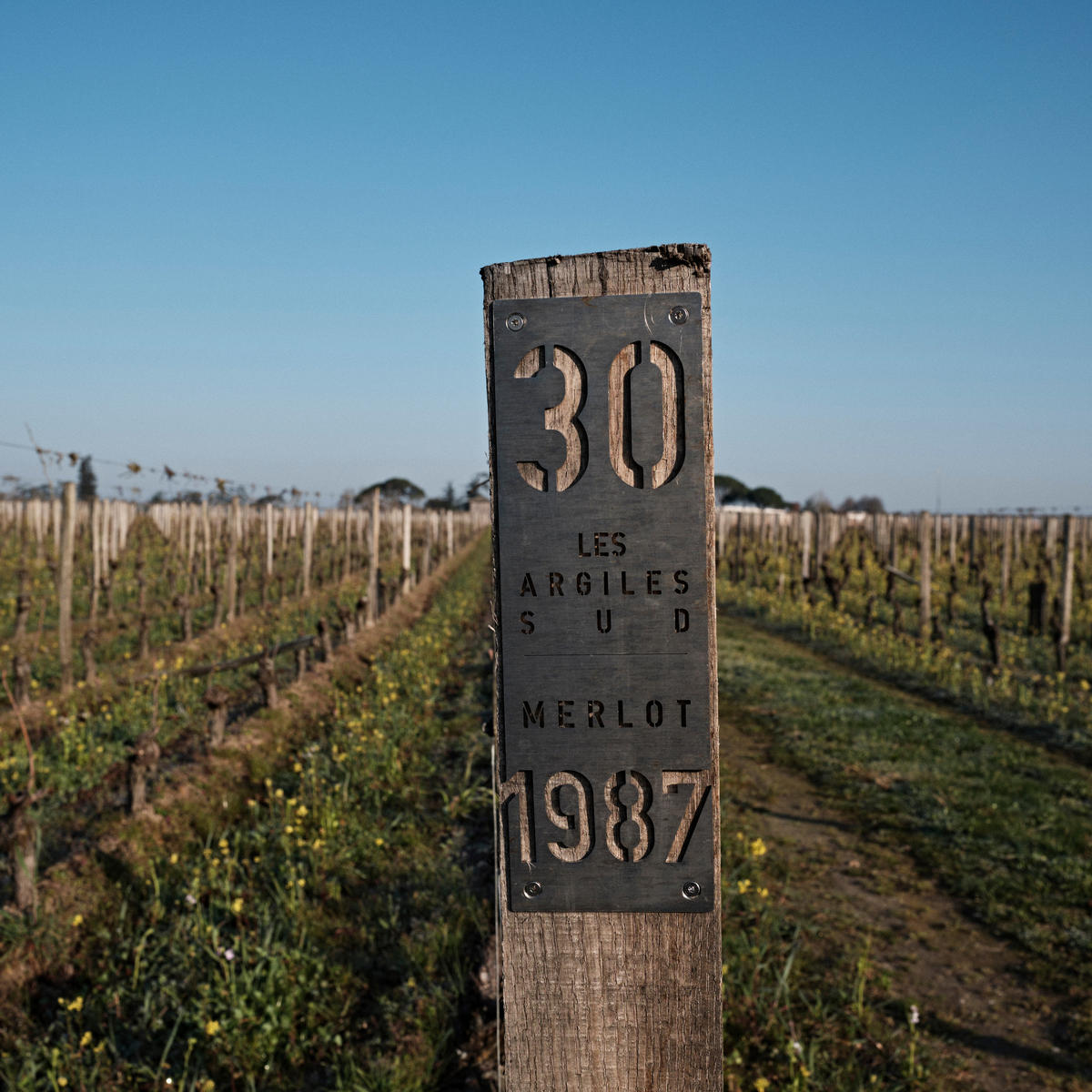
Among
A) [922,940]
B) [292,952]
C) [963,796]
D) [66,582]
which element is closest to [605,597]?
[292,952]

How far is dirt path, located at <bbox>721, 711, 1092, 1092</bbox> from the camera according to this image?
3.44m

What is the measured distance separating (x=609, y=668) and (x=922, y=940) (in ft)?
12.2

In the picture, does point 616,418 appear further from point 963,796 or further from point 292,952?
point 963,796

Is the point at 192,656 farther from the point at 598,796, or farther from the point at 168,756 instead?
the point at 598,796

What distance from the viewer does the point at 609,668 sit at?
1.82 m

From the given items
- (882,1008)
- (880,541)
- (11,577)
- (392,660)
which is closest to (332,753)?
(392,660)

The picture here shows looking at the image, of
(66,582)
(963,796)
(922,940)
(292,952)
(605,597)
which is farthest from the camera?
(66,582)

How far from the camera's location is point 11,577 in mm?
18656

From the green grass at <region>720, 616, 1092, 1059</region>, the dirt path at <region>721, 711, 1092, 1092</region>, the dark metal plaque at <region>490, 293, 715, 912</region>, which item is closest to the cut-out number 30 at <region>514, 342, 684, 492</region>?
the dark metal plaque at <region>490, 293, 715, 912</region>

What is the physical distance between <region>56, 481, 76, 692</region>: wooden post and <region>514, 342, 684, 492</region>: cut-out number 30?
8.88 metres

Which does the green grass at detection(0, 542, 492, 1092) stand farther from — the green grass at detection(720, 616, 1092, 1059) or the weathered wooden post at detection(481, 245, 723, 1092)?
the green grass at detection(720, 616, 1092, 1059)

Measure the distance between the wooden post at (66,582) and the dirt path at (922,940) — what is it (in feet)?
23.7

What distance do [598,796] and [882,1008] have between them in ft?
9.17

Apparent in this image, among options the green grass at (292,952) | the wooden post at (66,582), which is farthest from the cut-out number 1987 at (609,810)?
the wooden post at (66,582)
